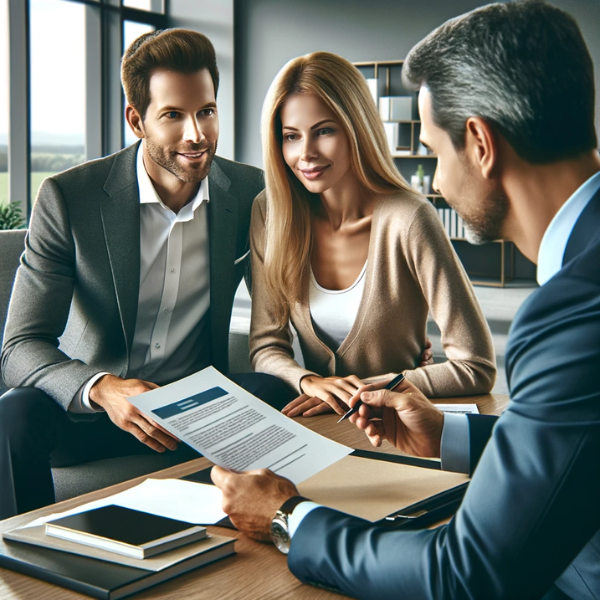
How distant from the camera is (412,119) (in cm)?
817

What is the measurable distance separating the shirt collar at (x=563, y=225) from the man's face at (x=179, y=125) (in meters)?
1.40

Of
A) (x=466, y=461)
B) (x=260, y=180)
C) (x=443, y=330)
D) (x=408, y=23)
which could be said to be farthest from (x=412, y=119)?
(x=466, y=461)

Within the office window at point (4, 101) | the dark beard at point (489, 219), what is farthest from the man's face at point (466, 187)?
the office window at point (4, 101)

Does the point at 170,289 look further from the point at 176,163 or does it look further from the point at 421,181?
the point at 421,181

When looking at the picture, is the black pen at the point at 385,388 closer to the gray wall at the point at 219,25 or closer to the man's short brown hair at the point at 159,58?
the man's short brown hair at the point at 159,58

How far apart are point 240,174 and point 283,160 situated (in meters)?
0.26

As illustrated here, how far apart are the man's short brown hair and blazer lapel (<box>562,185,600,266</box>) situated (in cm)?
154

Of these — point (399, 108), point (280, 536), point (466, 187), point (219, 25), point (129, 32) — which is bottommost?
point (280, 536)

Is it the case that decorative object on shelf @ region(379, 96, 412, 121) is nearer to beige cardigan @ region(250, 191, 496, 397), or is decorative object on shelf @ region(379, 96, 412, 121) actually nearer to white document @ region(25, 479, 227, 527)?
beige cardigan @ region(250, 191, 496, 397)

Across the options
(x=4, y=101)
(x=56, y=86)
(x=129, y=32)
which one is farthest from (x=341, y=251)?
(x=129, y=32)

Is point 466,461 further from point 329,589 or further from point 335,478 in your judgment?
point 329,589

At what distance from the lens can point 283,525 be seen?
95cm

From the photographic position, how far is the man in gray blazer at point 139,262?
186cm

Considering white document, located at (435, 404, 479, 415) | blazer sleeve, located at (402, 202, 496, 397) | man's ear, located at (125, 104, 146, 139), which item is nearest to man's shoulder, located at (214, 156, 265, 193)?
man's ear, located at (125, 104, 146, 139)
